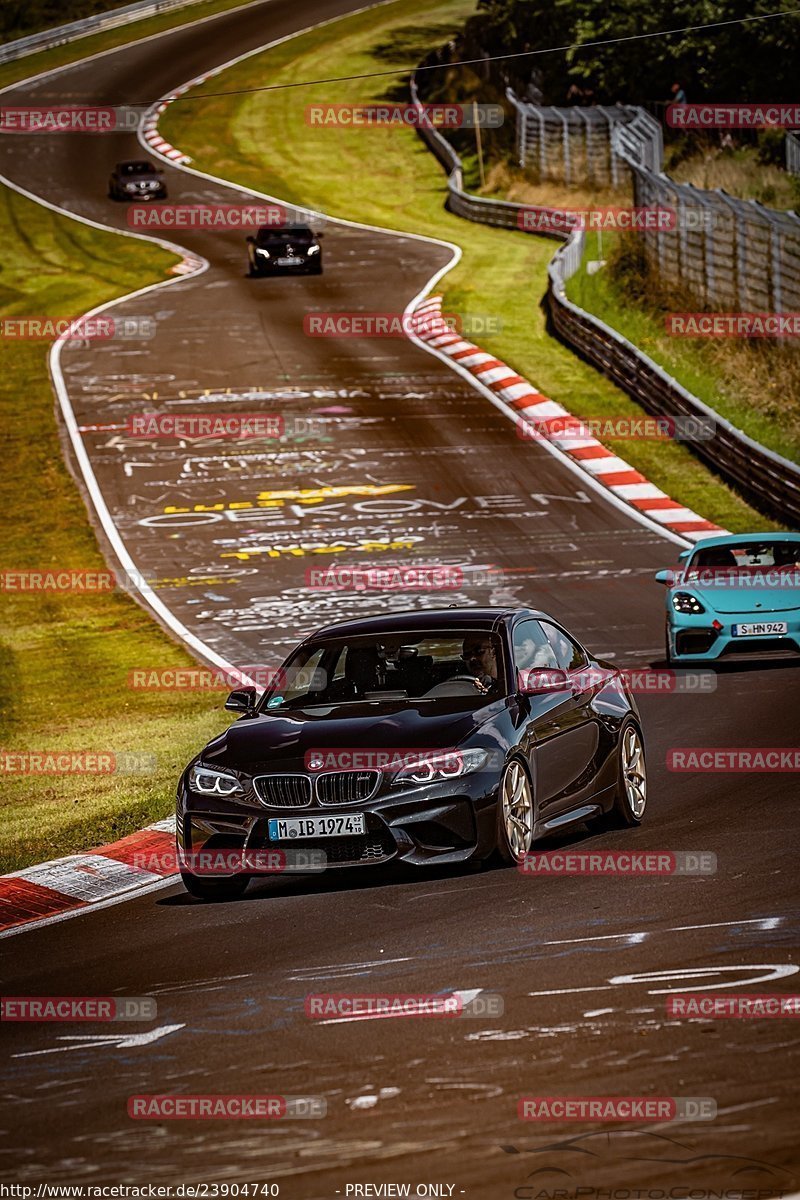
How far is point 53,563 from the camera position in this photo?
86.9ft

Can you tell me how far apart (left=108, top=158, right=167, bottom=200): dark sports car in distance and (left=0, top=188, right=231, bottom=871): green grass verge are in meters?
19.0

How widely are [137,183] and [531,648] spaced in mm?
52271

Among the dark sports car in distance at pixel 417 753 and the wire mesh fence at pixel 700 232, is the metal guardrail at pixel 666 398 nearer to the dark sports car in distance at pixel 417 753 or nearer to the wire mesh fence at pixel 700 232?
the wire mesh fence at pixel 700 232

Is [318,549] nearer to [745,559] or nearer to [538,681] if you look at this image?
Result: [745,559]

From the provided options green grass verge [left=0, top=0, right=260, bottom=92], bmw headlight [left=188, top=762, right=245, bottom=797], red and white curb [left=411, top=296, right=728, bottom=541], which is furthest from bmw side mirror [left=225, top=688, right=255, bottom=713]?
green grass verge [left=0, top=0, right=260, bottom=92]

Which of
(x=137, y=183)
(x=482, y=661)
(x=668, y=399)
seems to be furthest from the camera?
(x=137, y=183)

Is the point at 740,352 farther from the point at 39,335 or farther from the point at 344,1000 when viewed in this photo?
the point at 344,1000

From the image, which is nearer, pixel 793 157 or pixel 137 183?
pixel 793 157

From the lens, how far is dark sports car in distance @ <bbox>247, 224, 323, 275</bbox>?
159ft

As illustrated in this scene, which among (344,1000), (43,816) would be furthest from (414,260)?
(344,1000)

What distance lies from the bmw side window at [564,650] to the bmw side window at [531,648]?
0.17 feet

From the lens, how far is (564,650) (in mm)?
11797

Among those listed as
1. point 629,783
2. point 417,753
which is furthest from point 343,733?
point 629,783

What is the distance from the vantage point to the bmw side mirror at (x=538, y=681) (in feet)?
35.6
